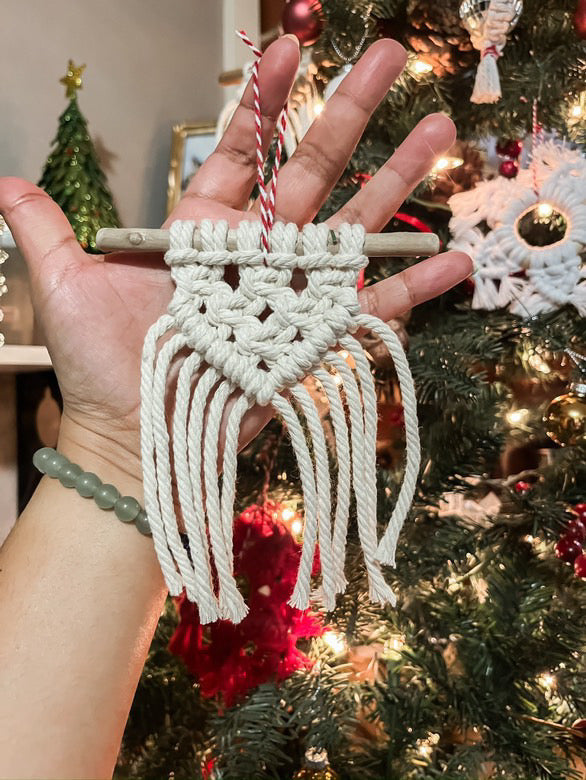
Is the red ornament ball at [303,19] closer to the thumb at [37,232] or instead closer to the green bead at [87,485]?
the thumb at [37,232]

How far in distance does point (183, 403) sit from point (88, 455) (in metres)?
0.13

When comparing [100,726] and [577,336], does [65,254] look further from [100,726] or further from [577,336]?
[577,336]

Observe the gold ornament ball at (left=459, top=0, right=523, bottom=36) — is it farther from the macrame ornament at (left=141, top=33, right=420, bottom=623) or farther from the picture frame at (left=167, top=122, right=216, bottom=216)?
the picture frame at (left=167, top=122, right=216, bottom=216)

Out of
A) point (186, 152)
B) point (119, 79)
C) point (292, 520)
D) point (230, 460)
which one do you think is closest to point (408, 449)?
point (230, 460)

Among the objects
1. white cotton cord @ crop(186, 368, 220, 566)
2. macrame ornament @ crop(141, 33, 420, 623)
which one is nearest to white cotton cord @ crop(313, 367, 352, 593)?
macrame ornament @ crop(141, 33, 420, 623)

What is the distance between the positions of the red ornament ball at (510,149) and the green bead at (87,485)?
75cm

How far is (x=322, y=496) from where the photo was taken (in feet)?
1.99

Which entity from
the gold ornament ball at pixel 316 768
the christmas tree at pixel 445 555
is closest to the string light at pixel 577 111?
the christmas tree at pixel 445 555

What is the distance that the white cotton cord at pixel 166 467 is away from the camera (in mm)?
575

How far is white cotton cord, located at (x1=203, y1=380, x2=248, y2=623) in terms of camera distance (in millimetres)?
579

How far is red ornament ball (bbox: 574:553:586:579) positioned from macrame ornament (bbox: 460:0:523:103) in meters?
0.60

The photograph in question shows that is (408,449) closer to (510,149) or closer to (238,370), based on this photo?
(238,370)

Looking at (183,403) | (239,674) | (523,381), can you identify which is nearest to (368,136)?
(523,381)

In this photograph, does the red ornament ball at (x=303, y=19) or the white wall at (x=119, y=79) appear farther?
the white wall at (x=119, y=79)
